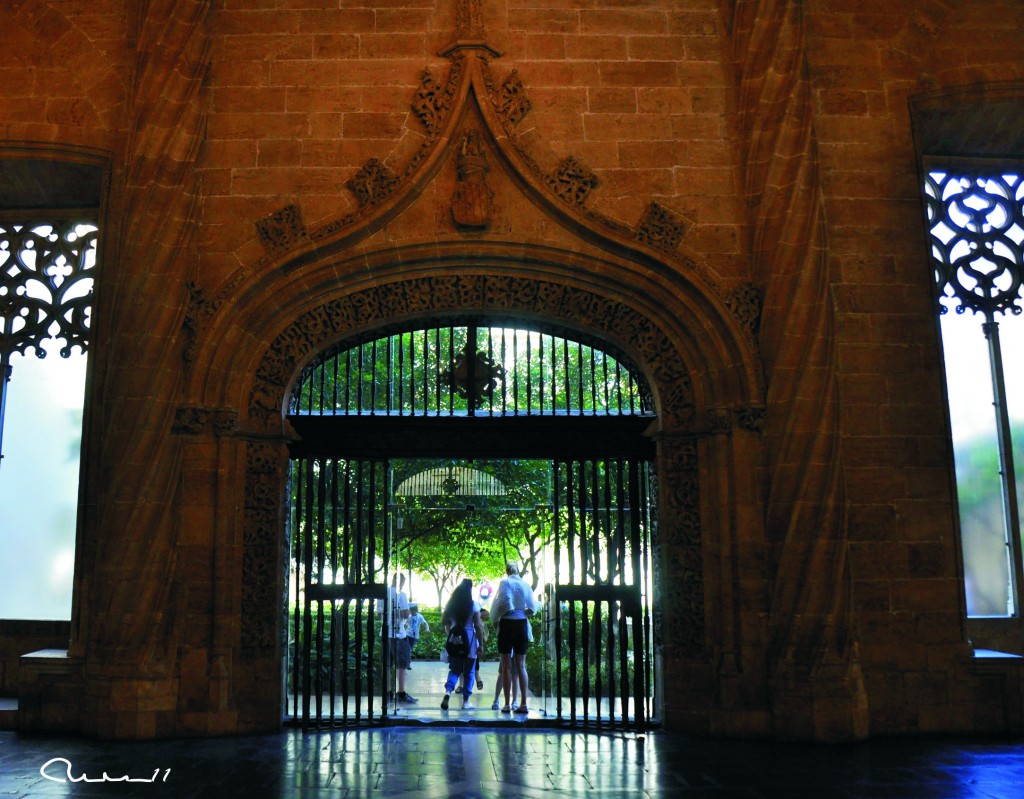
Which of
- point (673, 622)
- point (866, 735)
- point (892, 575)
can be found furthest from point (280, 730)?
point (892, 575)

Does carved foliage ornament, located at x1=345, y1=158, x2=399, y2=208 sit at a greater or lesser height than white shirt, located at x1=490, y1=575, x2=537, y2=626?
greater

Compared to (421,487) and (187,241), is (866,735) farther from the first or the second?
(187,241)

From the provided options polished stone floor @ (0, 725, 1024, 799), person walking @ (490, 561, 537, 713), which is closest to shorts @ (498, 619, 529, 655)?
person walking @ (490, 561, 537, 713)

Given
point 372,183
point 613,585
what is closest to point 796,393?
point 613,585

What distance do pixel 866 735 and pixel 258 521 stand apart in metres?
5.08

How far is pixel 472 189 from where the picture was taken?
26.8ft

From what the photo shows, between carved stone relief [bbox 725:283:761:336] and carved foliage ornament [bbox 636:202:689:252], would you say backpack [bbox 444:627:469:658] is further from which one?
carved foliage ornament [bbox 636:202:689:252]

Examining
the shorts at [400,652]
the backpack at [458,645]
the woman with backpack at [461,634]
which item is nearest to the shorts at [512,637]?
the woman with backpack at [461,634]

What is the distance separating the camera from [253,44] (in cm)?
855

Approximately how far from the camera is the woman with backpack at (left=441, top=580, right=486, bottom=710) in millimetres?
9656

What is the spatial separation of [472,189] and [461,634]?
452 cm

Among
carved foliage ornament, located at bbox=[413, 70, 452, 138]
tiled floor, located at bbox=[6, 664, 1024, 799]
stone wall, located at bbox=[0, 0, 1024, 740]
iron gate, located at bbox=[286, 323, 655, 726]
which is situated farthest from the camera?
carved foliage ornament, located at bbox=[413, 70, 452, 138]

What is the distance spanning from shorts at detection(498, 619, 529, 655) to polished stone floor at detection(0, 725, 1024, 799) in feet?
4.15

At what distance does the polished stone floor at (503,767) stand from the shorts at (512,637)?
1265 mm
